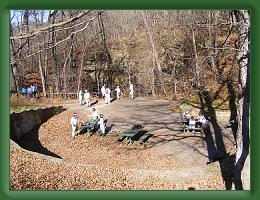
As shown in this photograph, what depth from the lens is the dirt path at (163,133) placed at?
8320 mm

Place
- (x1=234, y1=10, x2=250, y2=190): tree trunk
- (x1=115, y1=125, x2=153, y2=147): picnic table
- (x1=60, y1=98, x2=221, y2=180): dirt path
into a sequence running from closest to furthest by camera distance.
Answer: (x1=234, y1=10, x2=250, y2=190): tree trunk < (x1=60, y1=98, x2=221, y2=180): dirt path < (x1=115, y1=125, x2=153, y2=147): picnic table

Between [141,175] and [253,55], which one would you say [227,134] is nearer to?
[141,175]

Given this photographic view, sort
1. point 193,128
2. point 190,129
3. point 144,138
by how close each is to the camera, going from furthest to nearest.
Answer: point 190,129, point 193,128, point 144,138

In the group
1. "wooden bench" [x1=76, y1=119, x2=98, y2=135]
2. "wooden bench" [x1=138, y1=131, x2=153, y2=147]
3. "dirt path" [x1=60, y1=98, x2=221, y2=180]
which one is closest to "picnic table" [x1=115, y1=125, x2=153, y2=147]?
"wooden bench" [x1=138, y1=131, x2=153, y2=147]

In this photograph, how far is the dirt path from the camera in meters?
8.32

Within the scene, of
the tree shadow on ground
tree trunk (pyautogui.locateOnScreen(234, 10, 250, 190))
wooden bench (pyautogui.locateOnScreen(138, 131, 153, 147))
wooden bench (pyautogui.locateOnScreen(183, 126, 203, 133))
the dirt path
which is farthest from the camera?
wooden bench (pyautogui.locateOnScreen(183, 126, 203, 133))

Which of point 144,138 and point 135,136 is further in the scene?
point 135,136

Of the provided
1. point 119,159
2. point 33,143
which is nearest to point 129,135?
point 119,159

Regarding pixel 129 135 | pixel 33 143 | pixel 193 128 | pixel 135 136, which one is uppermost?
pixel 193 128

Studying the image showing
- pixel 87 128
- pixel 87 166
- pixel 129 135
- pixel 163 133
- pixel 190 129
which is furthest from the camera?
pixel 87 128

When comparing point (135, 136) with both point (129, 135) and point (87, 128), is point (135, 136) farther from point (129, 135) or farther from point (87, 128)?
point (87, 128)

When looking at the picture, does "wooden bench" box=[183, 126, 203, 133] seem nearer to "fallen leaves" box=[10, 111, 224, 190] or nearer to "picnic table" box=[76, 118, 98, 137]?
"fallen leaves" box=[10, 111, 224, 190]

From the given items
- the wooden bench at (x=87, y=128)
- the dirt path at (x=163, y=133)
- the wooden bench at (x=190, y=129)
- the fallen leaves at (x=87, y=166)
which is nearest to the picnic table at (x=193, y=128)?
the wooden bench at (x=190, y=129)

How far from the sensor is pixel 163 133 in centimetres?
1730
